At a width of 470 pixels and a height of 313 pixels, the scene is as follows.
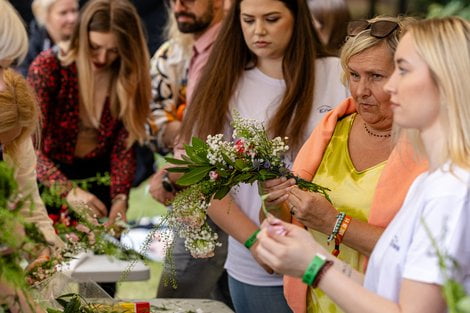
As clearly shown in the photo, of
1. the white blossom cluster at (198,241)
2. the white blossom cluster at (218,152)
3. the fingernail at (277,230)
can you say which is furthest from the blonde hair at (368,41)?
the fingernail at (277,230)

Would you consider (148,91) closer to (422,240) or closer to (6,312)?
(6,312)

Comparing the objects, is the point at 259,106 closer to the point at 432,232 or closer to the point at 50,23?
the point at 432,232

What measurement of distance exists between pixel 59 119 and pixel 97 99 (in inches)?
8.7

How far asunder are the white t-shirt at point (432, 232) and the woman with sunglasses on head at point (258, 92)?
1381 millimetres

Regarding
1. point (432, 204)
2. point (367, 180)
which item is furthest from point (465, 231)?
point (367, 180)

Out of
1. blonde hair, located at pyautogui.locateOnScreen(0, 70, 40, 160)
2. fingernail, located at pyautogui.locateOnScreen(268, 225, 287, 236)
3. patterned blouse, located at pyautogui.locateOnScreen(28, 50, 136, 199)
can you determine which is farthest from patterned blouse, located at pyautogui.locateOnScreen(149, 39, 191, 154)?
fingernail, located at pyautogui.locateOnScreen(268, 225, 287, 236)

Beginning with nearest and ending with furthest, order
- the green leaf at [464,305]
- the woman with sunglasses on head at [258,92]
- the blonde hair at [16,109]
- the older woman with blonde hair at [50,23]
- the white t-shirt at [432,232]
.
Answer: the green leaf at [464,305] → the white t-shirt at [432,232] → the blonde hair at [16,109] → the woman with sunglasses on head at [258,92] → the older woman with blonde hair at [50,23]

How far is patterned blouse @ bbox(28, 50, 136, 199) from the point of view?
466 cm

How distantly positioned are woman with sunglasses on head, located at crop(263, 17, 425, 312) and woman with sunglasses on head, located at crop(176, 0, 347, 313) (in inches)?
17.7

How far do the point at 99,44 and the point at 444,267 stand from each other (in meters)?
3.30

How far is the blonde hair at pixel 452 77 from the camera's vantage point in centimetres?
202

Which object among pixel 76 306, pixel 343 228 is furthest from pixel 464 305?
pixel 76 306

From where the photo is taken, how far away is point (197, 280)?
4.23 meters

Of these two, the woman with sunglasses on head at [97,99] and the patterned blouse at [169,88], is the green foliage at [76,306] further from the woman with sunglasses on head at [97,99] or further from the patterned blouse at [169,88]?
the patterned blouse at [169,88]
